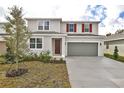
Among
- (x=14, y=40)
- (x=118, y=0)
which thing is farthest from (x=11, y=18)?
(x=118, y=0)

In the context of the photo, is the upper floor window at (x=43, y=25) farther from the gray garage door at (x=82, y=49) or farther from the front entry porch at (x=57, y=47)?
the gray garage door at (x=82, y=49)

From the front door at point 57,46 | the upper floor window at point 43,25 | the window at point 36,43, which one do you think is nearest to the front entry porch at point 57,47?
the front door at point 57,46

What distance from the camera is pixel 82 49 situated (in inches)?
1114

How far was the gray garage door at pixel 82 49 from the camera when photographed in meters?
28.1

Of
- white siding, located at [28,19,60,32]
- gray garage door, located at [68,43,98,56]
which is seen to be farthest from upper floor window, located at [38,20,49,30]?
gray garage door, located at [68,43,98,56]

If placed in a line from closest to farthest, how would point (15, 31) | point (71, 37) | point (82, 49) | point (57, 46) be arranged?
1. point (15, 31)
2. point (71, 37)
3. point (57, 46)
4. point (82, 49)

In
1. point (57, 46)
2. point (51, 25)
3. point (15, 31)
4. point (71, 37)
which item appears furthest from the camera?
point (57, 46)

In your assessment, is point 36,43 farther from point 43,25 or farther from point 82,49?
point 82,49

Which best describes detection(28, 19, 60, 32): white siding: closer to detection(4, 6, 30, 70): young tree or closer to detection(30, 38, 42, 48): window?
detection(30, 38, 42, 48): window

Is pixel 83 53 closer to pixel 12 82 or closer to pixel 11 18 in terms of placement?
pixel 11 18

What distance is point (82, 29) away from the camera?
2945 cm

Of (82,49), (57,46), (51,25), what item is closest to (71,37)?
(57,46)

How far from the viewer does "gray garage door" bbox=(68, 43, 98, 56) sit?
28109 mm
